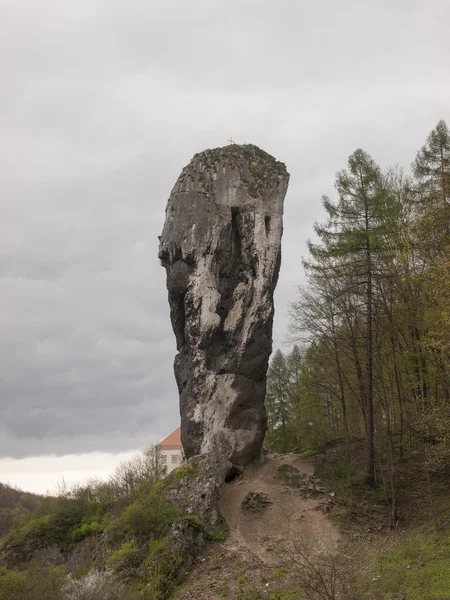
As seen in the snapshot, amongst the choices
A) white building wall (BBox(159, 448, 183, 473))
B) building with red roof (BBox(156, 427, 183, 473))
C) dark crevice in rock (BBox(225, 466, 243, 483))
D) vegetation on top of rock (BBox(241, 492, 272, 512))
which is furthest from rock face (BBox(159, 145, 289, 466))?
building with red roof (BBox(156, 427, 183, 473))

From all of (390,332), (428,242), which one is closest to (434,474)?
(390,332)

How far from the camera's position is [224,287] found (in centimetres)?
2381

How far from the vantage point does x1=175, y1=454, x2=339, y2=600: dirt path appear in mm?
14039

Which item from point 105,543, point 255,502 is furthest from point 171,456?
point 105,543

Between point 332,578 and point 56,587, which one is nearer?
point 332,578

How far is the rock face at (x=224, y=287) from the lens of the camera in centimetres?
2194

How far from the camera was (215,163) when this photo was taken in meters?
24.8

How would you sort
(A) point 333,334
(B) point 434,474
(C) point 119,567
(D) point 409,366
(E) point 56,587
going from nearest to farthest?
1. (E) point 56,587
2. (C) point 119,567
3. (B) point 434,474
4. (D) point 409,366
5. (A) point 333,334

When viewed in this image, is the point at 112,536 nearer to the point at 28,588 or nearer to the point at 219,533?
the point at 219,533

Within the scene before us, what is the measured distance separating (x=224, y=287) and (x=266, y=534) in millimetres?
10184

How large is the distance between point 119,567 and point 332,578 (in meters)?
9.05

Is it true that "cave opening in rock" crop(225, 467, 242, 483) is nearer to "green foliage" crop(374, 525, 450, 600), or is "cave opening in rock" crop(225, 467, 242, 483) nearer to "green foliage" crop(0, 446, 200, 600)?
"green foliage" crop(0, 446, 200, 600)

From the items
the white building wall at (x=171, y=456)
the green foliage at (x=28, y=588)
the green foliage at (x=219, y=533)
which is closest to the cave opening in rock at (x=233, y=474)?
the green foliage at (x=219, y=533)

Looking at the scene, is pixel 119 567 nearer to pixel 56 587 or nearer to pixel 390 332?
pixel 56 587
